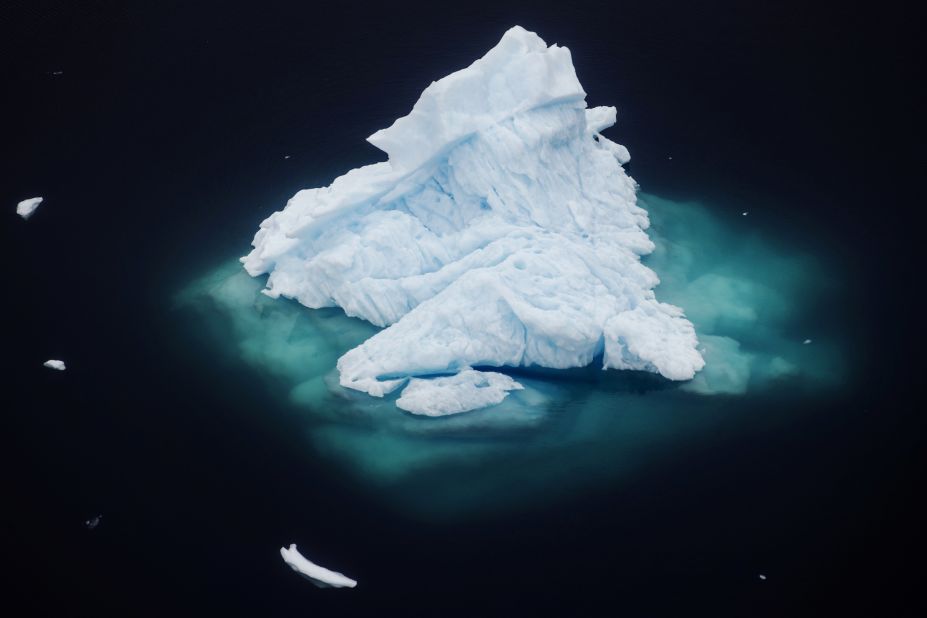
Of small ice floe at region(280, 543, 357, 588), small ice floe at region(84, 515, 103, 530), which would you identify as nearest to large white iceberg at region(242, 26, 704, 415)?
small ice floe at region(280, 543, 357, 588)

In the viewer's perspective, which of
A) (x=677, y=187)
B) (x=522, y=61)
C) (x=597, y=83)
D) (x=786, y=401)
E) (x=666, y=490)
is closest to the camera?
(x=666, y=490)

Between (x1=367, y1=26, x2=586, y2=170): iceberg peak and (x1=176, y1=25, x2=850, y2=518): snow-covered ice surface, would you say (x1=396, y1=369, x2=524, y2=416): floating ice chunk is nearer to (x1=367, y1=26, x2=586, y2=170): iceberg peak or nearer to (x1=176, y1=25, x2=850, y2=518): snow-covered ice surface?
(x1=176, y1=25, x2=850, y2=518): snow-covered ice surface

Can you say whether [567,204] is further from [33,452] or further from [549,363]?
[33,452]

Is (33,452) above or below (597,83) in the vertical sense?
below

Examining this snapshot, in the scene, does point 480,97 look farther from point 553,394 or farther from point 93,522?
point 93,522

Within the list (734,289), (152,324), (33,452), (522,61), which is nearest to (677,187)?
(734,289)
